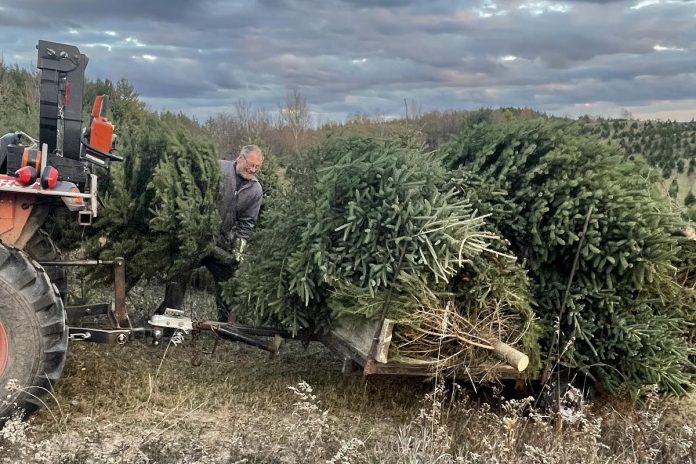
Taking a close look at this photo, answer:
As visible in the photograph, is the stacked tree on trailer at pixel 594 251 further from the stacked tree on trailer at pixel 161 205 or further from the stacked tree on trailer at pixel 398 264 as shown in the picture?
the stacked tree on trailer at pixel 161 205

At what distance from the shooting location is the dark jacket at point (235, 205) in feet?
19.8

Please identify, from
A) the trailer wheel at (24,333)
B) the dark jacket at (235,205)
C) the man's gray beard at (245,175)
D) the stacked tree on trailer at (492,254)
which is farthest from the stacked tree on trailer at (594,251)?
the trailer wheel at (24,333)

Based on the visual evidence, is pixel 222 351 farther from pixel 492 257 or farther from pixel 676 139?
pixel 676 139

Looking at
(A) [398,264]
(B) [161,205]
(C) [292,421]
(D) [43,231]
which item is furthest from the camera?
(B) [161,205]

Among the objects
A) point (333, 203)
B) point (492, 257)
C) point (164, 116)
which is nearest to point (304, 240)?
point (333, 203)

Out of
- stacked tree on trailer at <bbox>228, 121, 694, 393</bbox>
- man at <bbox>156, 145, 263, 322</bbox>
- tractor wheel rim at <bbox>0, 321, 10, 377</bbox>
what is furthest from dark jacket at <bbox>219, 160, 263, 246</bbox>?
tractor wheel rim at <bbox>0, 321, 10, 377</bbox>

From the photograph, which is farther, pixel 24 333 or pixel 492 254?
pixel 492 254

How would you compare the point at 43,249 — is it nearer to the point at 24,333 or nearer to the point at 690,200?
the point at 24,333

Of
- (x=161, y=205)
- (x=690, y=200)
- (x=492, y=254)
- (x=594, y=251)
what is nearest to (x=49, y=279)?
(x=161, y=205)

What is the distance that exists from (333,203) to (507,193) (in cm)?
128

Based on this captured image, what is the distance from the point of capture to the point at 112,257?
5766mm

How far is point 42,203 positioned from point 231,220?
1898 millimetres

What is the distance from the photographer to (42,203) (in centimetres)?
459

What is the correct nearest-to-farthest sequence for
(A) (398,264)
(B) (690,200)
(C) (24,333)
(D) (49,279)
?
(C) (24,333), (A) (398,264), (D) (49,279), (B) (690,200)
